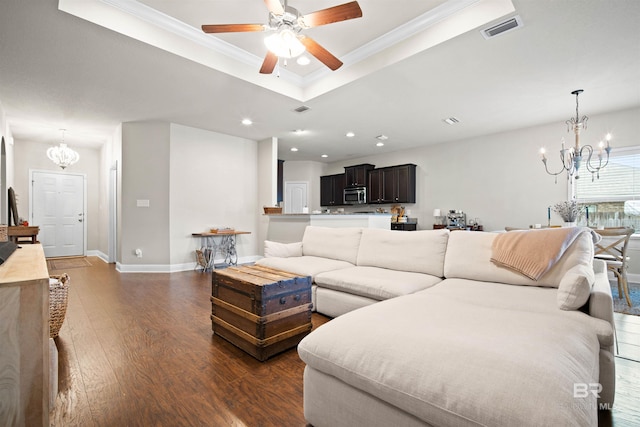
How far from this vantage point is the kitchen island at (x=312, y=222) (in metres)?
5.54

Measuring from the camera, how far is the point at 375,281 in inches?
99.0

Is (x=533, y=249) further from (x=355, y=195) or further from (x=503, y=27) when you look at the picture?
(x=355, y=195)

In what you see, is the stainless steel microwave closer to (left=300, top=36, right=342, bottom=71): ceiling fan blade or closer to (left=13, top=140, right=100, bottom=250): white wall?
(left=300, top=36, right=342, bottom=71): ceiling fan blade

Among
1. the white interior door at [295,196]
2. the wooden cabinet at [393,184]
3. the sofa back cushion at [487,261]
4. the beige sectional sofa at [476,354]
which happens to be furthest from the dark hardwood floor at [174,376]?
the white interior door at [295,196]

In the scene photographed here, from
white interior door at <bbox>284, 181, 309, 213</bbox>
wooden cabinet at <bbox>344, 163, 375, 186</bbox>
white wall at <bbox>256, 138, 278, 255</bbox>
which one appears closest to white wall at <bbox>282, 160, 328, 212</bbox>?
white interior door at <bbox>284, 181, 309, 213</bbox>

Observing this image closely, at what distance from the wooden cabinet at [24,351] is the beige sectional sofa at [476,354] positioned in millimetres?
988

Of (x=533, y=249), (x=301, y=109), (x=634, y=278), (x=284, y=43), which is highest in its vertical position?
(x=301, y=109)

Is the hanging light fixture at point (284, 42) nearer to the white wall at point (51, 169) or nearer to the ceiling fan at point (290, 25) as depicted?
the ceiling fan at point (290, 25)

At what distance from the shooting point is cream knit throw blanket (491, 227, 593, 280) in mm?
2102

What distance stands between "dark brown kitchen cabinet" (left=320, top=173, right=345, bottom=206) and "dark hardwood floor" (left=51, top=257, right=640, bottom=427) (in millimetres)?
6302

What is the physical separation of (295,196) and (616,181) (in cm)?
743

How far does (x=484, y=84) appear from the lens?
394 cm

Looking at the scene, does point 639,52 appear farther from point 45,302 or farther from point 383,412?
point 45,302

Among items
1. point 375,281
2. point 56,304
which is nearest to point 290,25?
point 375,281
